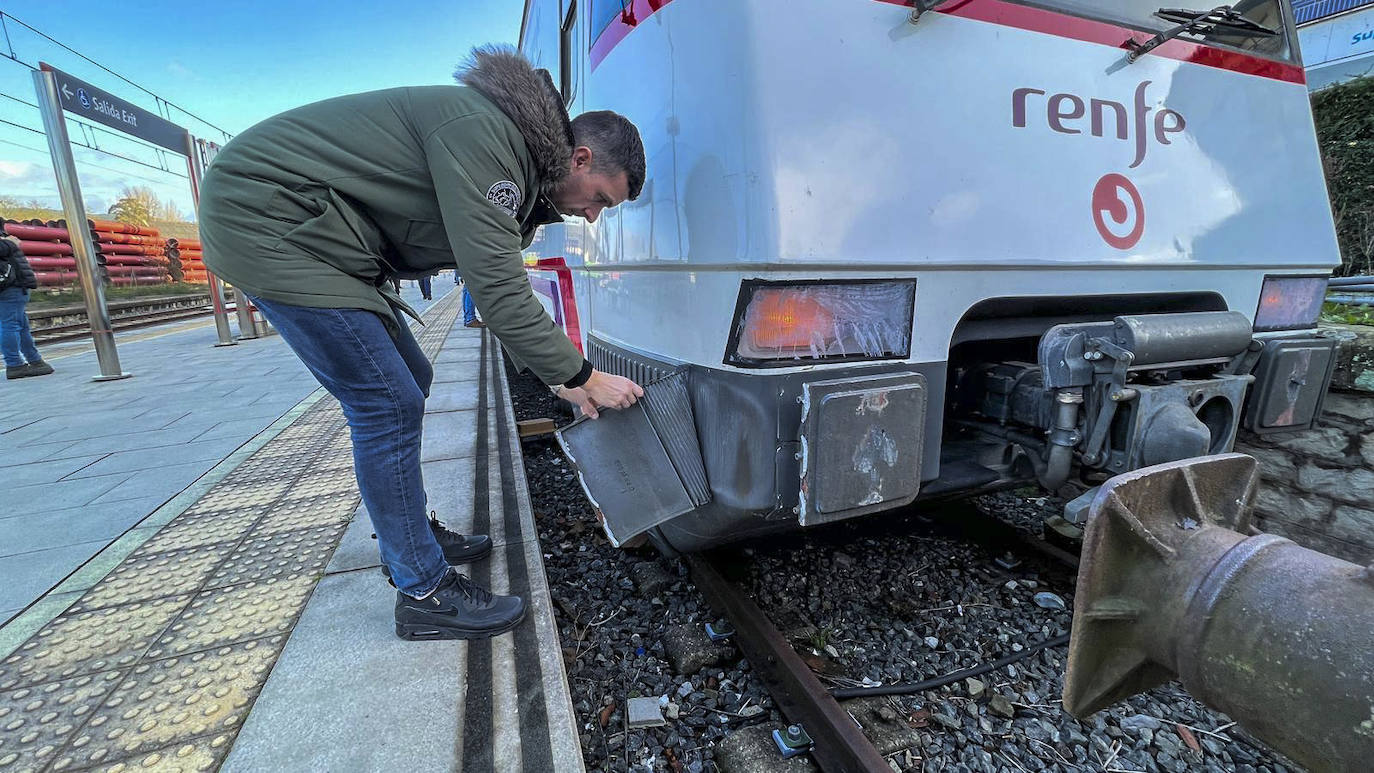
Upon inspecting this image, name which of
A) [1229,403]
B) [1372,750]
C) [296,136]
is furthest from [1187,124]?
[296,136]

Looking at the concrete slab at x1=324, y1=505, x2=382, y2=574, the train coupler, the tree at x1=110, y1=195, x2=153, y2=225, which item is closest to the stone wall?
the train coupler

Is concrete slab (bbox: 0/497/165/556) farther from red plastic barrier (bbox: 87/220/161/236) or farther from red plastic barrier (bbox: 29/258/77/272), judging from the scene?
red plastic barrier (bbox: 87/220/161/236)

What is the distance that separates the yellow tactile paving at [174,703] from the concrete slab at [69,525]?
56.5 inches

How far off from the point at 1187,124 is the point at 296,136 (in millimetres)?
2632

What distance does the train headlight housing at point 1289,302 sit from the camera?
2133 mm

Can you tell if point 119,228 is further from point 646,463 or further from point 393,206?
point 646,463

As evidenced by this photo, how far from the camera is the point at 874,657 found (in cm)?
200

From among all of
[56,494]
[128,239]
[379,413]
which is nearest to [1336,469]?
[379,413]

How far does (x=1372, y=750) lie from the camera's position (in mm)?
803

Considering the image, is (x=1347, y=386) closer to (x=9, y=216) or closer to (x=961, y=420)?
(x=961, y=420)

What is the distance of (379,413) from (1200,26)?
9.31 feet

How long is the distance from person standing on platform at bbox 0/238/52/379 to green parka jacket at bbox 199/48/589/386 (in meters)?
8.10

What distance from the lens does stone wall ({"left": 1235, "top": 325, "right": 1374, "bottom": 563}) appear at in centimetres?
260

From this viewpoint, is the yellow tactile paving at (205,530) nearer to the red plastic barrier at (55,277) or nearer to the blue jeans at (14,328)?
the blue jeans at (14,328)
